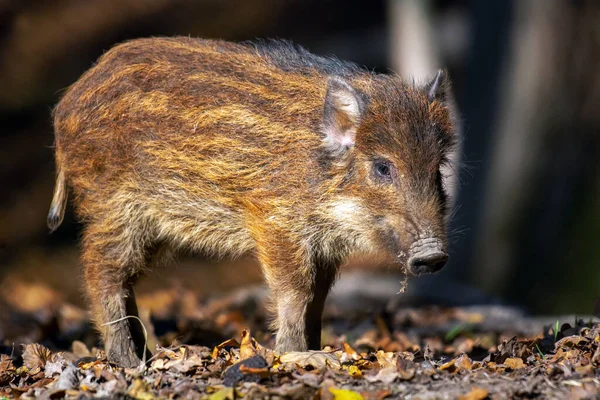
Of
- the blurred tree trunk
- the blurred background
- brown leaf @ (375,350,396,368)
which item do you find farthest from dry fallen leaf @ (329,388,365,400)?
the blurred tree trunk

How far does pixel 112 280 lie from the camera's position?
6.36 metres

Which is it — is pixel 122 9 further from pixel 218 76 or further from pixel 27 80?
pixel 218 76

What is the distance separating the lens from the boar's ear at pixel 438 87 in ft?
19.8

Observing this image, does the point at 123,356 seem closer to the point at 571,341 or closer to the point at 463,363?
the point at 463,363

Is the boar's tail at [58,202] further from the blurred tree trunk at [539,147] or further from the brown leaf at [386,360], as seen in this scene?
the blurred tree trunk at [539,147]

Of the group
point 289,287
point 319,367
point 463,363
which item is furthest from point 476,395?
point 289,287

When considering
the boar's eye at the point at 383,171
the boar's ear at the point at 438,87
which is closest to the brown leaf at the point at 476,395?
the boar's eye at the point at 383,171

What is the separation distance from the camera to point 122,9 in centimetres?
1405

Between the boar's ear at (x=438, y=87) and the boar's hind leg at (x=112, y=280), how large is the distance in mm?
2263

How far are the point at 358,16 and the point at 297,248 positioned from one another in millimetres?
11120

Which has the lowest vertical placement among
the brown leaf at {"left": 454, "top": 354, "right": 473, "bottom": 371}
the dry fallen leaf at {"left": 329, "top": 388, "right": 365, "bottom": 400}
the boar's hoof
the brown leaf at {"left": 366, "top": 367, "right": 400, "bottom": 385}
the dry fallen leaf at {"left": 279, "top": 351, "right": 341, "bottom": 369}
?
the boar's hoof

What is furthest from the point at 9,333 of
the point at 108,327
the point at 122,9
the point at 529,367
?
the point at 122,9

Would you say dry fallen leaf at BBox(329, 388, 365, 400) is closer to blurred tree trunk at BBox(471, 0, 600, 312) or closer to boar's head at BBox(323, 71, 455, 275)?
boar's head at BBox(323, 71, 455, 275)

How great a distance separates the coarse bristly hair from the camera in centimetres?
570
